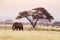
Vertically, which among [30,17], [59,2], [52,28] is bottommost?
[52,28]

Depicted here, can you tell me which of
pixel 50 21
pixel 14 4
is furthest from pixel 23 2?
pixel 50 21

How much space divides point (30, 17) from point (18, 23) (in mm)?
464

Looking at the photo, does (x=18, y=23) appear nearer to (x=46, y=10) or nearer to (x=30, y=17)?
(x=30, y=17)

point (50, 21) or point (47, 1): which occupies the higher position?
→ point (47, 1)

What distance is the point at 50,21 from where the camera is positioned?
5867 mm

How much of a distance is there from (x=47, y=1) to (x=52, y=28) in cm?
88

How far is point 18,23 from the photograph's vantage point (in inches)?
235

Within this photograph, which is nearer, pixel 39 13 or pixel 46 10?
pixel 46 10

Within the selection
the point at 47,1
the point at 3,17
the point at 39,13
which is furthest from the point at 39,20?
the point at 3,17

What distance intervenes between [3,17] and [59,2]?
6.10 ft

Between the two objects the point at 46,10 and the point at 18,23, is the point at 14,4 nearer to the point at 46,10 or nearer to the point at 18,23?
the point at 18,23

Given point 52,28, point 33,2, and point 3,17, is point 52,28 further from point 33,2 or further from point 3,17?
point 3,17

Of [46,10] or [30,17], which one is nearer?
[46,10]

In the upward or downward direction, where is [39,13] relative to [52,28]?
upward
